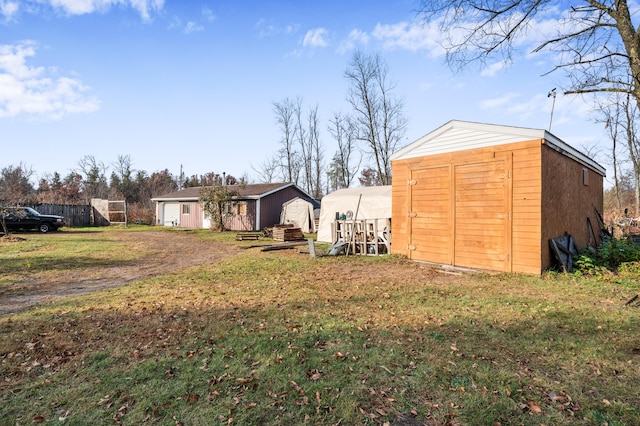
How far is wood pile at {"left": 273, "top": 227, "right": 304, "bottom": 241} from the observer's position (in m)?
16.7

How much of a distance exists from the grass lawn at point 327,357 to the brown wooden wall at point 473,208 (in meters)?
1.49

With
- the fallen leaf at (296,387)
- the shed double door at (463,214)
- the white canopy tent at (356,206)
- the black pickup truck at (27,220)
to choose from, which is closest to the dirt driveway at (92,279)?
the fallen leaf at (296,387)

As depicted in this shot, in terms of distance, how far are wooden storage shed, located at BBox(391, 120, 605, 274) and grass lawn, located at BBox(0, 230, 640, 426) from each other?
1621 mm

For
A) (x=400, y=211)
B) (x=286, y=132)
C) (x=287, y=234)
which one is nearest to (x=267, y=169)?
(x=286, y=132)

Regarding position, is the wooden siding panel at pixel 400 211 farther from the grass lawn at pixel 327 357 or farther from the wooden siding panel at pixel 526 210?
the grass lawn at pixel 327 357

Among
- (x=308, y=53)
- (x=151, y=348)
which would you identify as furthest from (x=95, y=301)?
(x=308, y=53)

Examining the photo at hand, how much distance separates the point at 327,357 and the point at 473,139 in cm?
755

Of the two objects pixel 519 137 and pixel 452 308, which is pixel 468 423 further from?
pixel 519 137

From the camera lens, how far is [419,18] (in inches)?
287

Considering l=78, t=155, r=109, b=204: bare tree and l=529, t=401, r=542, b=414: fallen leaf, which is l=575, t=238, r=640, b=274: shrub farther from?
l=78, t=155, r=109, b=204: bare tree

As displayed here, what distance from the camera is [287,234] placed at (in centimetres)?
1675

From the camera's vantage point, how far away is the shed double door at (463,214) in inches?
317

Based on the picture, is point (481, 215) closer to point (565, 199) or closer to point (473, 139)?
point (473, 139)

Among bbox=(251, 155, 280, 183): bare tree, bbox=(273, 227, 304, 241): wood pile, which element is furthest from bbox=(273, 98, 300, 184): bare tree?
bbox=(273, 227, 304, 241): wood pile
